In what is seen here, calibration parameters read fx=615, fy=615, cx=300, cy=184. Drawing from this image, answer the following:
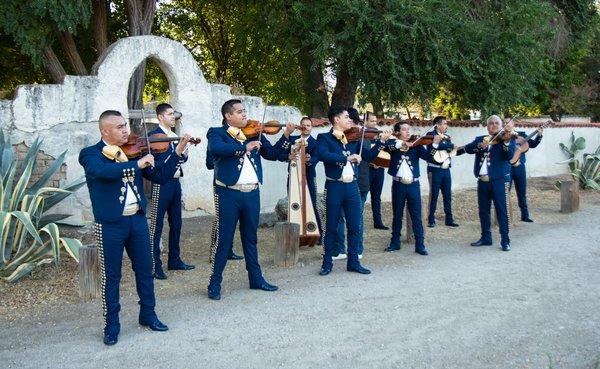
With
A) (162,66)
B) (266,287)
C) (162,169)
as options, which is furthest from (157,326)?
(162,66)

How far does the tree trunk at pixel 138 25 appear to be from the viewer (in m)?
11.8

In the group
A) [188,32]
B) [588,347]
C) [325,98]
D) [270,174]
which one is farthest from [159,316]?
[188,32]

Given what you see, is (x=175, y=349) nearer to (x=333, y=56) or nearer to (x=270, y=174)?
(x=270, y=174)

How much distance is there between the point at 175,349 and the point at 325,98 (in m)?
10.0

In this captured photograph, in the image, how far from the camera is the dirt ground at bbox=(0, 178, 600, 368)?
454 centimetres

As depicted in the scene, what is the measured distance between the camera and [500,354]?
4.57 m

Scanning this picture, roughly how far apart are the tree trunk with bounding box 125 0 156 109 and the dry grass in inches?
128

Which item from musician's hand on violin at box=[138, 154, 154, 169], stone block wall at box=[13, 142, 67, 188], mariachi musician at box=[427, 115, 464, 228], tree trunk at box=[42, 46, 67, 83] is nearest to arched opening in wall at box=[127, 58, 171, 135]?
tree trunk at box=[42, 46, 67, 83]

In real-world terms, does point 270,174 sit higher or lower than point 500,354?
higher

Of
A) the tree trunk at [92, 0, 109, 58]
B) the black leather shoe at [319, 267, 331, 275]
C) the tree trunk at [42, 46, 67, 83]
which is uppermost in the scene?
the tree trunk at [92, 0, 109, 58]

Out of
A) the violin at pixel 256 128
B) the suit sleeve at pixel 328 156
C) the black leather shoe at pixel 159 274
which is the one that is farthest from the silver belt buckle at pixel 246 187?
the black leather shoe at pixel 159 274

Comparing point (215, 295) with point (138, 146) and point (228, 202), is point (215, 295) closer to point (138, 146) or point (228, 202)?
point (228, 202)

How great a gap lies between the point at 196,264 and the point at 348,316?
2.77 meters

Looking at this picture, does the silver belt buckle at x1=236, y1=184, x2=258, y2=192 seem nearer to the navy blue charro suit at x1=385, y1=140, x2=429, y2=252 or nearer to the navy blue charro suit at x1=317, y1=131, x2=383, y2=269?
the navy blue charro suit at x1=317, y1=131, x2=383, y2=269
